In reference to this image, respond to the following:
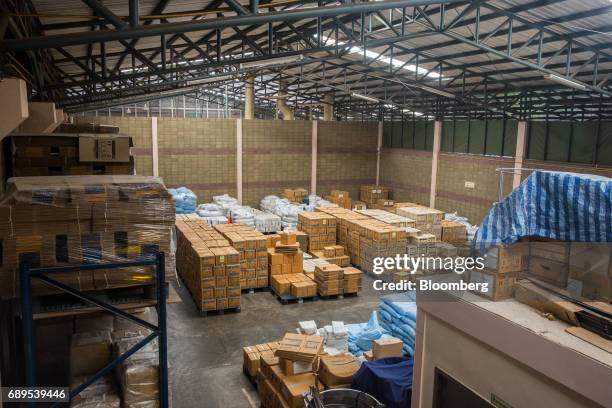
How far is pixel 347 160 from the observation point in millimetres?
23719

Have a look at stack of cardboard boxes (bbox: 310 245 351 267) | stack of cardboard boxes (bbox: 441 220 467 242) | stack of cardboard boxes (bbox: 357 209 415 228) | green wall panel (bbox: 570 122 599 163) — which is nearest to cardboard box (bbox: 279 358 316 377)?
stack of cardboard boxes (bbox: 310 245 351 267)

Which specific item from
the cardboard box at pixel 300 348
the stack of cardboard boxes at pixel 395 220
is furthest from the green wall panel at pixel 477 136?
the cardboard box at pixel 300 348

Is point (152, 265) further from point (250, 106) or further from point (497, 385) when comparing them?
point (250, 106)

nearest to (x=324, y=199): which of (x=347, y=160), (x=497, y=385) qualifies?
(x=347, y=160)

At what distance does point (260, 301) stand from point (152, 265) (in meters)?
7.45

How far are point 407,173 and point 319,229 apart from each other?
8365mm

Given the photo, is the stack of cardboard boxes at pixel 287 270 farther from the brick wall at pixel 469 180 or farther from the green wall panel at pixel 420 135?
the green wall panel at pixel 420 135

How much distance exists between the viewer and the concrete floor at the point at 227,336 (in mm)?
7969

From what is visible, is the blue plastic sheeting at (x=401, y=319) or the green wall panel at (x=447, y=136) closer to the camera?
the blue plastic sheeting at (x=401, y=319)

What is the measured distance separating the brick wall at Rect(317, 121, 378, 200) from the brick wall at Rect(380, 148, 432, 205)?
0.79 m

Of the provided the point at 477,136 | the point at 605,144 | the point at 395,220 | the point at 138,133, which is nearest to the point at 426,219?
the point at 395,220

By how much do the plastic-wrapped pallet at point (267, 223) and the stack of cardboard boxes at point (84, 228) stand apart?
43.5 feet

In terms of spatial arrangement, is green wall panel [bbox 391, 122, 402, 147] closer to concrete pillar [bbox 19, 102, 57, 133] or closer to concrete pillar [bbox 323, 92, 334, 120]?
concrete pillar [bbox 323, 92, 334, 120]

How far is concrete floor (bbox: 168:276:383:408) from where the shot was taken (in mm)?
7969
